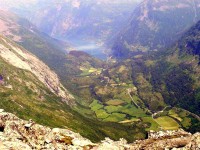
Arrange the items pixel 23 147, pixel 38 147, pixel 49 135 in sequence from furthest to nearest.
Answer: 1. pixel 49 135
2. pixel 38 147
3. pixel 23 147

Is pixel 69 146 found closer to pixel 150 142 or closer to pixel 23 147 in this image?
pixel 23 147

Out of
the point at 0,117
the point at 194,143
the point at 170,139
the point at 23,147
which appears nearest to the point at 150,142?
the point at 170,139

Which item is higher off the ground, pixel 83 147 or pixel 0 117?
pixel 0 117

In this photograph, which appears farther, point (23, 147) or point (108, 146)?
point (108, 146)

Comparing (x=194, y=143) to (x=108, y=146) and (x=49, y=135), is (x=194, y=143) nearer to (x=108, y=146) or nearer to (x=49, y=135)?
(x=108, y=146)

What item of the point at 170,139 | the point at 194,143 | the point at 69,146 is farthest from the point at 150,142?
the point at 69,146

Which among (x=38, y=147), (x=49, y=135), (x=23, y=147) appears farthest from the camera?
(x=49, y=135)
